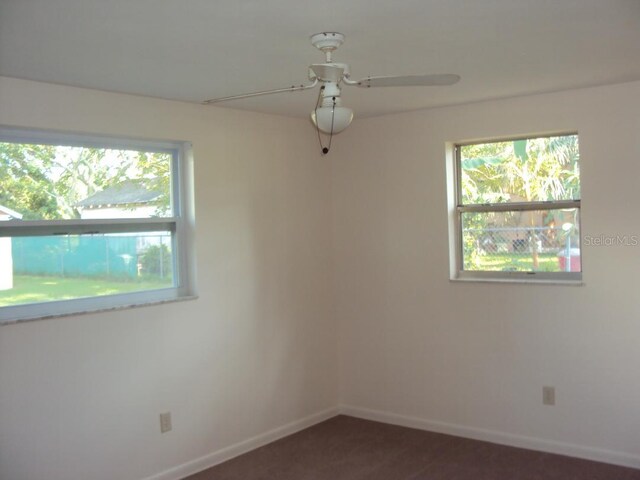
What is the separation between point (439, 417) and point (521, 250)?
135cm

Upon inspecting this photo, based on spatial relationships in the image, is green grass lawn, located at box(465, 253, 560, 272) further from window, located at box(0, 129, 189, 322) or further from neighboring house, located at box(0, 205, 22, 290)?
neighboring house, located at box(0, 205, 22, 290)

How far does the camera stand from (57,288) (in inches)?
136

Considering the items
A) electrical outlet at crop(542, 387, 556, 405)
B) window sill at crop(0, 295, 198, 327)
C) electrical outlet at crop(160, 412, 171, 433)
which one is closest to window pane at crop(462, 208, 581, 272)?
electrical outlet at crop(542, 387, 556, 405)

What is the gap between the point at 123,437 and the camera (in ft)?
11.8

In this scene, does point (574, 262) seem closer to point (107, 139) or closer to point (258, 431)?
point (258, 431)

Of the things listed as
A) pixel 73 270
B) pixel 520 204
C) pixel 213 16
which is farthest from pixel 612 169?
pixel 73 270

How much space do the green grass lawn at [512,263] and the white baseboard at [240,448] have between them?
5.36ft

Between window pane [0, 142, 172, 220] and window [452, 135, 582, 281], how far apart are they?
2.10 metres

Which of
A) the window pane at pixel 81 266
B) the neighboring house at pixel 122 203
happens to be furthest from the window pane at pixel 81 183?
the window pane at pixel 81 266

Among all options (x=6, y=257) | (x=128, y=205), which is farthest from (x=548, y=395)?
(x=6, y=257)

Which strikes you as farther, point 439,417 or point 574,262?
point 439,417

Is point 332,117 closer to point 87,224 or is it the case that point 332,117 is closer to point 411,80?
point 411,80

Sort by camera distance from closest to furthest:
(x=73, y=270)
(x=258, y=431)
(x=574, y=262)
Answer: (x=73, y=270), (x=574, y=262), (x=258, y=431)

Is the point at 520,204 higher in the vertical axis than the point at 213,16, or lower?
lower
